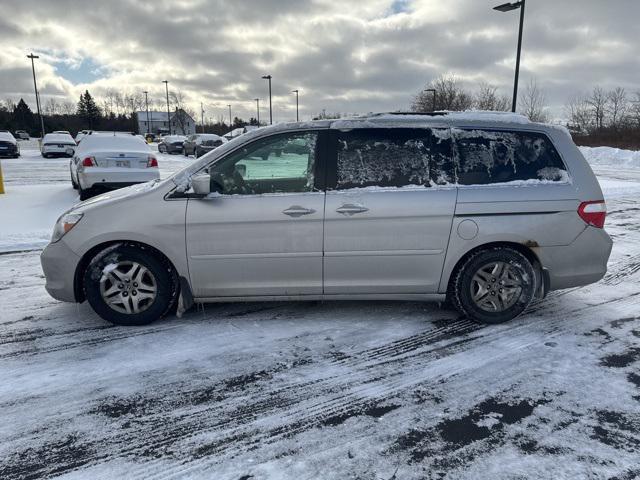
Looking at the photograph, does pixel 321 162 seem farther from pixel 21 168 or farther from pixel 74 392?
pixel 21 168

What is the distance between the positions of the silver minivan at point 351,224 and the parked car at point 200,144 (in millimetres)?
26015

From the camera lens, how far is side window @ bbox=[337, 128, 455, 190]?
4.03m

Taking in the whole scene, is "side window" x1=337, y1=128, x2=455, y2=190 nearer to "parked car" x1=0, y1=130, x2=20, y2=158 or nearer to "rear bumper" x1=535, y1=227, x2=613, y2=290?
"rear bumper" x1=535, y1=227, x2=613, y2=290

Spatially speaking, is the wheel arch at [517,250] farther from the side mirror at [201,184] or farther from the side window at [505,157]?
the side mirror at [201,184]

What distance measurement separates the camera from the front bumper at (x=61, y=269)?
4031 millimetres

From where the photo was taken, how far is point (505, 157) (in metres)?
4.14

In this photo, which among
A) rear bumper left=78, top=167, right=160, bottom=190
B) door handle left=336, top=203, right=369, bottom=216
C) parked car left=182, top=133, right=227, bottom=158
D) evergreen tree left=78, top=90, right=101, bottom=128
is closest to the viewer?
door handle left=336, top=203, right=369, bottom=216

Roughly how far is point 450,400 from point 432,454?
575 millimetres

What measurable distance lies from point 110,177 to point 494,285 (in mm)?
8901

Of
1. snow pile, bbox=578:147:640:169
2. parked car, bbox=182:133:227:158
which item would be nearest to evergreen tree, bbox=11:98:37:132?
parked car, bbox=182:133:227:158

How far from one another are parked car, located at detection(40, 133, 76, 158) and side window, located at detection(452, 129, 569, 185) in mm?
28527

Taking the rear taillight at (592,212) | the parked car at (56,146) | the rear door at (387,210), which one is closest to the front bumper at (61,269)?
the rear door at (387,210)

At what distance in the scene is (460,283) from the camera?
13.6 feet

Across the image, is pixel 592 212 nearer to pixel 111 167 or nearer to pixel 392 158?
pixel 392 158
